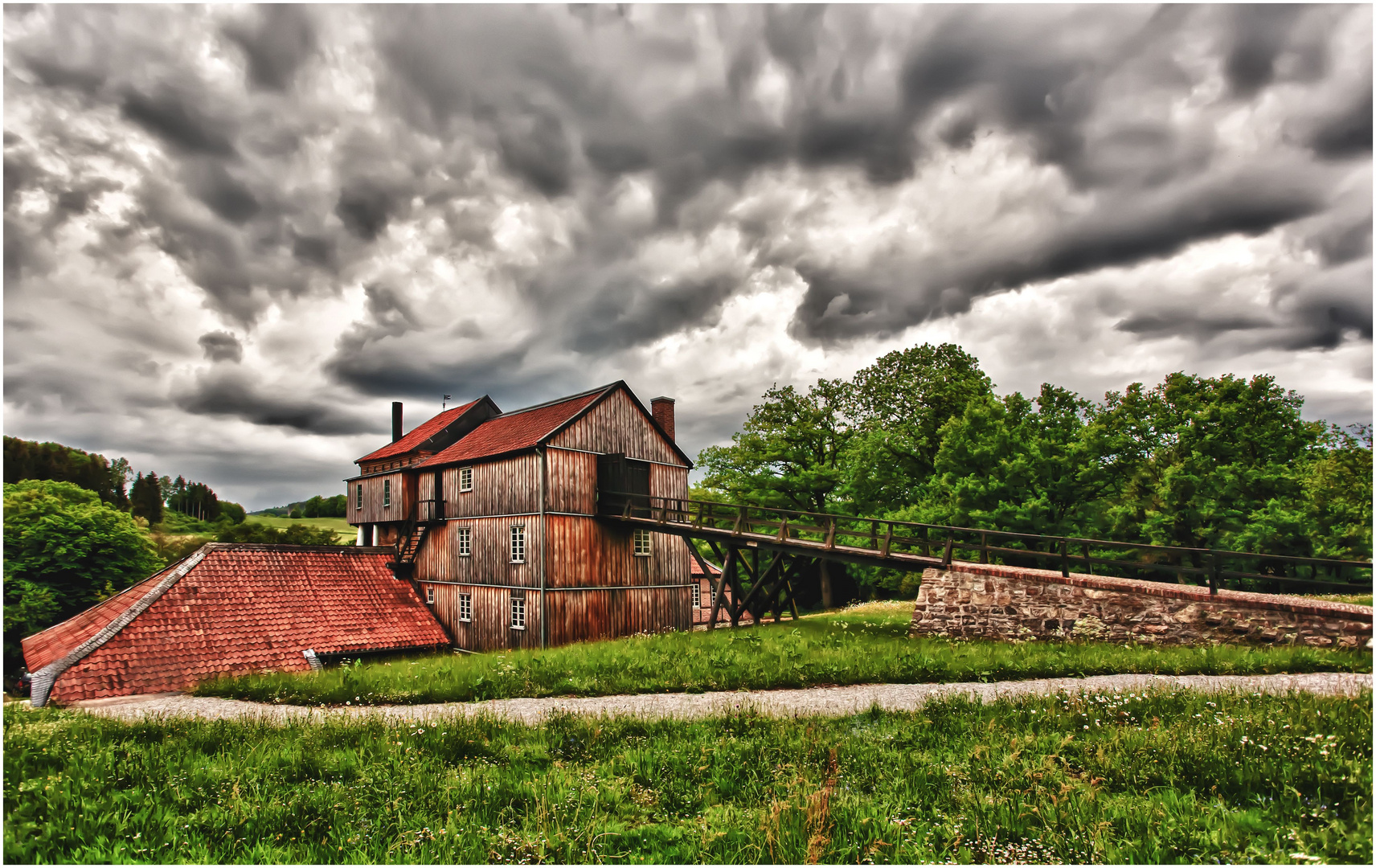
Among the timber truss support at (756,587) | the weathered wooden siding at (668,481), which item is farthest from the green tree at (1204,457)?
the weathered wooden siding at (668,481)

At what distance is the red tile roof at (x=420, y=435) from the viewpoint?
3741 cm

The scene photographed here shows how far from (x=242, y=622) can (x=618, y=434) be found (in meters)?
16.1

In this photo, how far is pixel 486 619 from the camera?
2728 centimetres

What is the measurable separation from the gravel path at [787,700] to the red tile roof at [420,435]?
26.6 meters

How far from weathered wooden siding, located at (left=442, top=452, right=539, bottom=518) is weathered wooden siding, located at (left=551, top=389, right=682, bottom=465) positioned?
188cm

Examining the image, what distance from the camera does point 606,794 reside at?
5574mm

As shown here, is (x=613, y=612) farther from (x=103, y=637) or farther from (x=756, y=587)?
(x=103, y=637)

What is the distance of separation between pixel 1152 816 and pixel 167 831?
7455mm

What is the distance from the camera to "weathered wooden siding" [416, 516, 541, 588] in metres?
25.6

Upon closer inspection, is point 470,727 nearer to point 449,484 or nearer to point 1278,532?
point 449,484

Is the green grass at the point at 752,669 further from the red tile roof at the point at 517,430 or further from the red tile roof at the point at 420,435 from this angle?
the red tile roof at the point at 420,435

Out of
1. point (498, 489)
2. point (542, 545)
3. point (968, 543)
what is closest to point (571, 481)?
point (542, 545)

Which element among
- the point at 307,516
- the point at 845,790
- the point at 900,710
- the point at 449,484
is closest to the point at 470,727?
the point at 845,790

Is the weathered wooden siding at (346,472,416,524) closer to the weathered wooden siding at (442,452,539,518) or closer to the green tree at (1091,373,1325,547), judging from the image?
the weathered wooden siding at (442,452,539,518)
